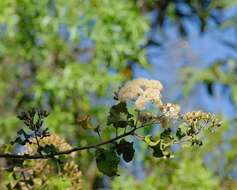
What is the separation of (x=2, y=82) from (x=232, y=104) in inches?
85.5

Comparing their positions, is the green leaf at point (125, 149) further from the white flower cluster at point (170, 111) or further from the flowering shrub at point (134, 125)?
the white flower cluster at point (170, 111)

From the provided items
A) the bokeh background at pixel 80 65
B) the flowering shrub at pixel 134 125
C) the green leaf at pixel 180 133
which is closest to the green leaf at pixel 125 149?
Answer: the flowering shrub at pixel 134 125

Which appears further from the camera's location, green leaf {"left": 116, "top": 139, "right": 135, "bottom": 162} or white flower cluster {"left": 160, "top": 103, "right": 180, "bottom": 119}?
green leaf {"left": 116, "top": 139, "right": 135, "bottom": 162}

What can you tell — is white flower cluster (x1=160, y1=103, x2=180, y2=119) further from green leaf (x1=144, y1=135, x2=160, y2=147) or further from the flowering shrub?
green leaf (x1=144, y1=135, x2=160, y2=147)

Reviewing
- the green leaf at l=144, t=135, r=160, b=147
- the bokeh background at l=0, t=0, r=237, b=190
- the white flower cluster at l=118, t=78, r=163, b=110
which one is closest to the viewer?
the white flower cluster at l=118, t=78, r=163, b=110

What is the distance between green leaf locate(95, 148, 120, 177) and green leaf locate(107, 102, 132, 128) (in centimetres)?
8

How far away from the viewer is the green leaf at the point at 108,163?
1827 millimetres

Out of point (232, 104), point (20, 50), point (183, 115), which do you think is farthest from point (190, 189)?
point (183, 115)

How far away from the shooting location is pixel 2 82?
574cm

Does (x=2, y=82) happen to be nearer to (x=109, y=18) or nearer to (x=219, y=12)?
(x=109, y=18)

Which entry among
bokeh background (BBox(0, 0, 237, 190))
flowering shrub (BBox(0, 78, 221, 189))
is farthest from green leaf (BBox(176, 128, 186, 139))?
bokeh background (BBox(0, 0, 237, 190))

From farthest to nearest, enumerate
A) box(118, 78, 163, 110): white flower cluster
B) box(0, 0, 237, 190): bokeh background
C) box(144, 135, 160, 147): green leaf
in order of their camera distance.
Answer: box(0, 0, 237, 190): bokeh background → box(144, 135, 160, 147): green leaf → box(118, 78, 163, 110): white flower cluster

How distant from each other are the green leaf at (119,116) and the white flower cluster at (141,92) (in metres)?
0.04

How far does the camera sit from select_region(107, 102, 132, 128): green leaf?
5.86ft
